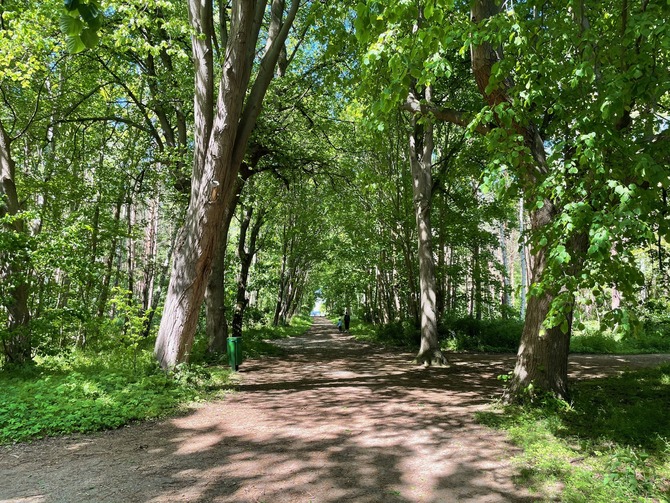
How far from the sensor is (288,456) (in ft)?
15.0

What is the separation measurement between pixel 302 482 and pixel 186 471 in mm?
1214

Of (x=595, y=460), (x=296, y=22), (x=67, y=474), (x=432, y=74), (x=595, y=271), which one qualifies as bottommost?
(x=67, y=474)

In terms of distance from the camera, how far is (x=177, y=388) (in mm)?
7184

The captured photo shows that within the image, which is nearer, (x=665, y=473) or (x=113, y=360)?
(x=665, y=473)

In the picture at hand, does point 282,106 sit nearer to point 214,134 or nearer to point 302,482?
point 214,134

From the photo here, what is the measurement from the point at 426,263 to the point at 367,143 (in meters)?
4.93

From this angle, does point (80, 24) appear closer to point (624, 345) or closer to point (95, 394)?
point (95, 394)

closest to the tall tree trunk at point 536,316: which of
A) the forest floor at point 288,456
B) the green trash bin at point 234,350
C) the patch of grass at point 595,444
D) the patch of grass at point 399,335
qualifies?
the patch of grass at point 595,444

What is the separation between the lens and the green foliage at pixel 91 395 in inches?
205

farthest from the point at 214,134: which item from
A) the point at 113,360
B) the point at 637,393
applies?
the point at 637,393

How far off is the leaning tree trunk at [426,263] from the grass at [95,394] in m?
5.91

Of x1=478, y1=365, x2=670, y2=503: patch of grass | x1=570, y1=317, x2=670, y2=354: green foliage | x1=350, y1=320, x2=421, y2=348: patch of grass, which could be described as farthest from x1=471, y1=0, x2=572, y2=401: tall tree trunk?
x1=570, y1=317, x2=670, y2=354: green foliage

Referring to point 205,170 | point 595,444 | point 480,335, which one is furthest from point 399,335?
point 595,444

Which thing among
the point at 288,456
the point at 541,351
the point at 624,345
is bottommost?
the point at 288,456
